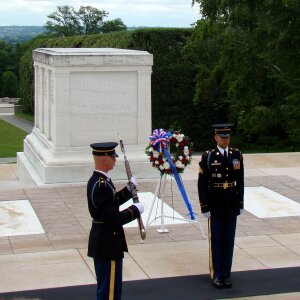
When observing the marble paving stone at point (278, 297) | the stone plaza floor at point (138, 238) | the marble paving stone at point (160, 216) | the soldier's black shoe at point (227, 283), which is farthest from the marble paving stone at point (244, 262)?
the marble paving stone at point (160, 216)

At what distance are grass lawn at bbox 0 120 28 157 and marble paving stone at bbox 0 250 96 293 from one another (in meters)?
16.8

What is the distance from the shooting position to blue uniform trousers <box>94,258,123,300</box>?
196 inches

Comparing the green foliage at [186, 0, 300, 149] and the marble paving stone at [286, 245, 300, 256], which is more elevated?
the green foliage at [186, 0, 300, 149]

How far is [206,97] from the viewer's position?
30.1 metres

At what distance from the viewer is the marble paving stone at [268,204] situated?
917cm

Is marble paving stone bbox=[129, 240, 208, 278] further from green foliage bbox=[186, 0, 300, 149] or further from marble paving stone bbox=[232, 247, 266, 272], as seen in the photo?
green foliage bbox=[186, 0, 300, 149]

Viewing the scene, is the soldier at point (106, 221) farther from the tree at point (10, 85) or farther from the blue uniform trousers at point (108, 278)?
the tree at point (10, 85)

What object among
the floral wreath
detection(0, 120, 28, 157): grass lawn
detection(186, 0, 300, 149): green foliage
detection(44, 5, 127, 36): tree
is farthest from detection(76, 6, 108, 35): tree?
the floral wreath

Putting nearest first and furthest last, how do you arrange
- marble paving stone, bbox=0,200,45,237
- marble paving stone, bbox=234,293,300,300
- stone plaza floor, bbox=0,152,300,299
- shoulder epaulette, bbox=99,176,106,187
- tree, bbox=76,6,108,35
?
shoulder epaulette, bbox=99,176,106,187 → marble paving stone, bbox=234,293,300,300 → stone plaza floor, bbox=0,152,300,299 → marble paving stone, bbox=0,200,45,237 → tree, bbox=76,6,108,35

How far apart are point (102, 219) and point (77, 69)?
640 cm

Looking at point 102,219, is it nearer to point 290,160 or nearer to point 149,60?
point 149,60

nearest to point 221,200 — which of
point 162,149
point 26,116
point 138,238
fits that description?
point 162,149

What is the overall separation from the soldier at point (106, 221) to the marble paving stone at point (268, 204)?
439cm

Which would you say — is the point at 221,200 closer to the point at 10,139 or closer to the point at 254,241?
the point at 254,241
